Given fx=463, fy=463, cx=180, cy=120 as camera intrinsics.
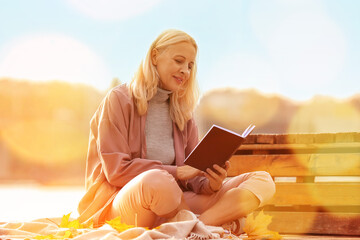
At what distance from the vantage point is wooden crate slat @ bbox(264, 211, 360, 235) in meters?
3.13

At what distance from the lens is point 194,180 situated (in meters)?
2.81

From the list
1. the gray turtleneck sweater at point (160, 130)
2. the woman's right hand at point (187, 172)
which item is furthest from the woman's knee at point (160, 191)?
the gray turtleneck sweater at point (160, 130)

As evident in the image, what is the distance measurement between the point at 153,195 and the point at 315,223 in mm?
1404

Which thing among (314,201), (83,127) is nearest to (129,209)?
(314,201)

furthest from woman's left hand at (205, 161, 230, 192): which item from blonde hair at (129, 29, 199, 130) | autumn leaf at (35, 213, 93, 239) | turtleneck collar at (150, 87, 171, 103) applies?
autumn leaf at (35, 213, 93, 239)

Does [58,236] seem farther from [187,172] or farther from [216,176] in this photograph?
[216,176]

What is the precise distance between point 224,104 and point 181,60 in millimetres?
16133

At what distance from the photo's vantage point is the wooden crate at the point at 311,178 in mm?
3166

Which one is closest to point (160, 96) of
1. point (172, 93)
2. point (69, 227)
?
point (172, 93)

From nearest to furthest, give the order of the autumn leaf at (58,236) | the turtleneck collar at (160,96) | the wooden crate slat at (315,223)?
the autumn leaf at (58,236) → the turtleneck collar at (160,96) → the wooden crate slat at (315,223)

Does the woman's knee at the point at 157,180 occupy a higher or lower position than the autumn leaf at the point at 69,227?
higher

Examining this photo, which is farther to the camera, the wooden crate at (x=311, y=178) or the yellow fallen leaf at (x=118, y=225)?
the wooden crate at (x=311, y=178)

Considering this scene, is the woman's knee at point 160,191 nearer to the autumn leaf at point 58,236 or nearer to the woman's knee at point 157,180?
the woman's knee at point 157,180

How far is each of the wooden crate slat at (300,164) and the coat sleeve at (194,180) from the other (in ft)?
1.53
